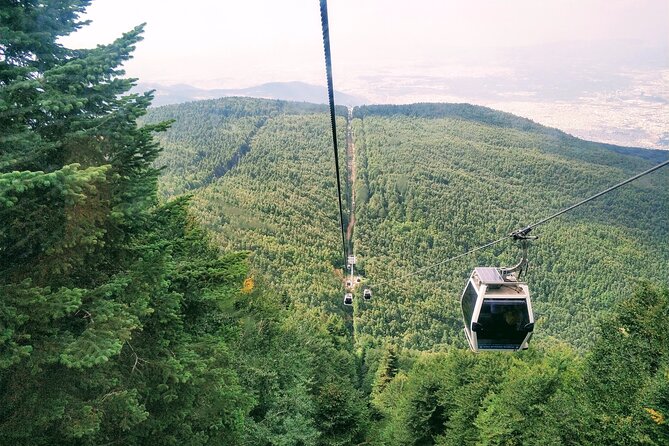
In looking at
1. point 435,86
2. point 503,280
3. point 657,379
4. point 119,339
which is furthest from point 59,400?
point 435,86

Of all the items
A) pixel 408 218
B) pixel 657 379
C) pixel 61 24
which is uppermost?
pixel 61 24

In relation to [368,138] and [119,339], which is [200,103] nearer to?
[368,138]

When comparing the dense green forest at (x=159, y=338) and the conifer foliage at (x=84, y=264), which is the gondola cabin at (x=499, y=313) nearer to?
Answer: the dense green forest at (x=159, y=338)

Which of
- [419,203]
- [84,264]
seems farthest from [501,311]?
[419,203]

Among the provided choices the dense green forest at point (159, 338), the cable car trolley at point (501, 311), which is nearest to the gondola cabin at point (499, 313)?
the cable car trolley at point (501, 311)

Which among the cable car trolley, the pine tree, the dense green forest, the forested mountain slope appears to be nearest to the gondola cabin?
the cable car trolley

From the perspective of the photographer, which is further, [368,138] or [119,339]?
[368,138]
